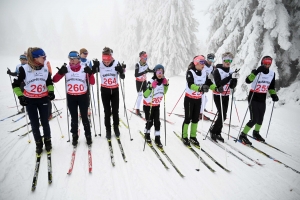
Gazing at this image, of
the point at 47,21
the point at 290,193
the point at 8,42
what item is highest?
the point at 47,21

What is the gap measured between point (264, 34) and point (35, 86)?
12.2 metres

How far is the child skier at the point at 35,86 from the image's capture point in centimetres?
386

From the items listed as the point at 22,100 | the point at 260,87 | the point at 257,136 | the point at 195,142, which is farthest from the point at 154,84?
the point at 257,136

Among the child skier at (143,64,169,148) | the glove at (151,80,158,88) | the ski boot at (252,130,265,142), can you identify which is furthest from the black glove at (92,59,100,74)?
the ski boot at (252,130,265,142)

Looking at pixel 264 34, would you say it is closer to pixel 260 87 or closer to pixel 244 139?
pixel 260 87

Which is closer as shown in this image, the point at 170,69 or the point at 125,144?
the point at 125,144

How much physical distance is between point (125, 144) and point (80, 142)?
4.72 feet

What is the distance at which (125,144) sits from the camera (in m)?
5.11

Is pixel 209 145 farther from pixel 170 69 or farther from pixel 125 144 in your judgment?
pixel 170 69

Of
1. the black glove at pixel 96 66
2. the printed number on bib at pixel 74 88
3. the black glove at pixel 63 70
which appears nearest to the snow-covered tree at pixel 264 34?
the black glove at pixel 96 66

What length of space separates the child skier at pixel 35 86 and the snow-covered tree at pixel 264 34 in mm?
10464

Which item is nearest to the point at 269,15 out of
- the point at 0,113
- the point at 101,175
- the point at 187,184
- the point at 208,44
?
the point at 208,44

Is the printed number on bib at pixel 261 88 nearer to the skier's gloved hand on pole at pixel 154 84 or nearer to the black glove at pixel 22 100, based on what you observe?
the skier's gloved hand on pole at pixel 154 84

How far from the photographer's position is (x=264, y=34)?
984 cm
